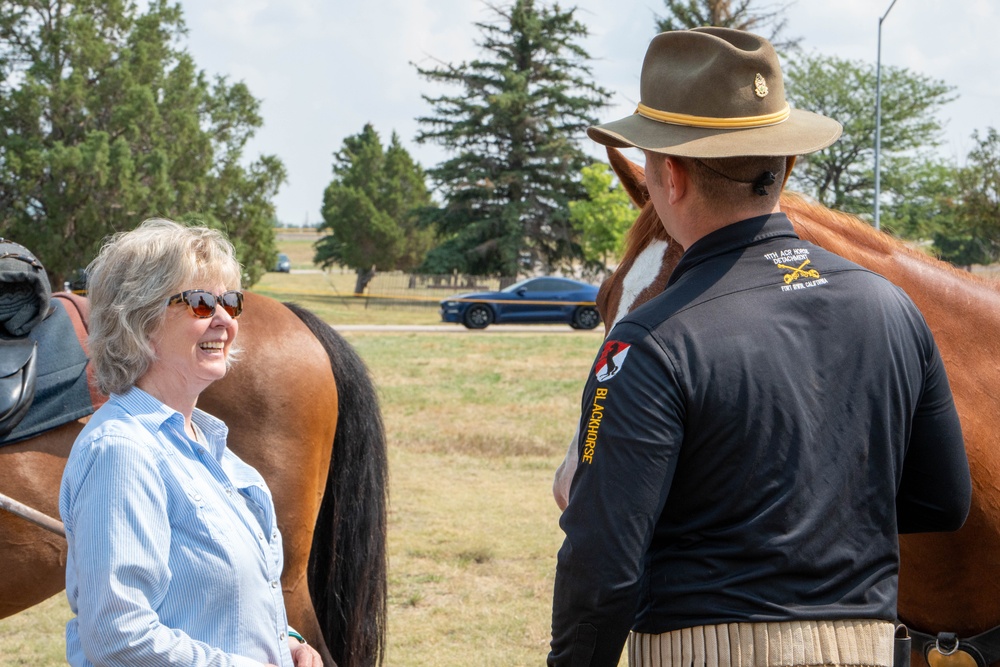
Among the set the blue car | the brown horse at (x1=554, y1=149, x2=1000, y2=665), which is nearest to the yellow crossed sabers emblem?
the brown horse at (x1=554, y1=149, x2=1000, y2=665)

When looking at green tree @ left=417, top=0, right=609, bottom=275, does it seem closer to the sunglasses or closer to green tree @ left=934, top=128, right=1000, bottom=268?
green tree @ left=934, top=128, right=1000, bottom=268

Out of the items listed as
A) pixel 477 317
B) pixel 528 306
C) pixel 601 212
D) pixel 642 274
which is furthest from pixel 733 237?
pixel 601 212

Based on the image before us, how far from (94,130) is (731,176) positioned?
24765mm

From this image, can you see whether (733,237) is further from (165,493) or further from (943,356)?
(165,493)

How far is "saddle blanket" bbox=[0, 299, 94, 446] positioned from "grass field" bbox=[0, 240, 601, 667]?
1858 mm

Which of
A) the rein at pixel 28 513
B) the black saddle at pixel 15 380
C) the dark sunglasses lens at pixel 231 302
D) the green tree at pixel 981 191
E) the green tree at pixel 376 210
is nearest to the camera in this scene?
the dark sunglasses lens at pixel 231 302

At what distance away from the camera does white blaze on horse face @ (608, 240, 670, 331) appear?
2.06 m

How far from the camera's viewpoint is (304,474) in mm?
3457

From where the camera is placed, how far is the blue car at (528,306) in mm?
23344

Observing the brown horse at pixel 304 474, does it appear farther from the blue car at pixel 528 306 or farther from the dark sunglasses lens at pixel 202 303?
the blue car at pixel 528 306

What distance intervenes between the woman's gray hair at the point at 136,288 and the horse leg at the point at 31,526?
1.52 metres

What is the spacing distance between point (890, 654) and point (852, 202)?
3809 cm

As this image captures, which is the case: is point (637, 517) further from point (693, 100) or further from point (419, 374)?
point (419, 374)

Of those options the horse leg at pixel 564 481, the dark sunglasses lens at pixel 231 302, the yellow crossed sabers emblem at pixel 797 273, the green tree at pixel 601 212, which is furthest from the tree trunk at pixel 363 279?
the yellow crossed sabers emblem at pixel 797 273
